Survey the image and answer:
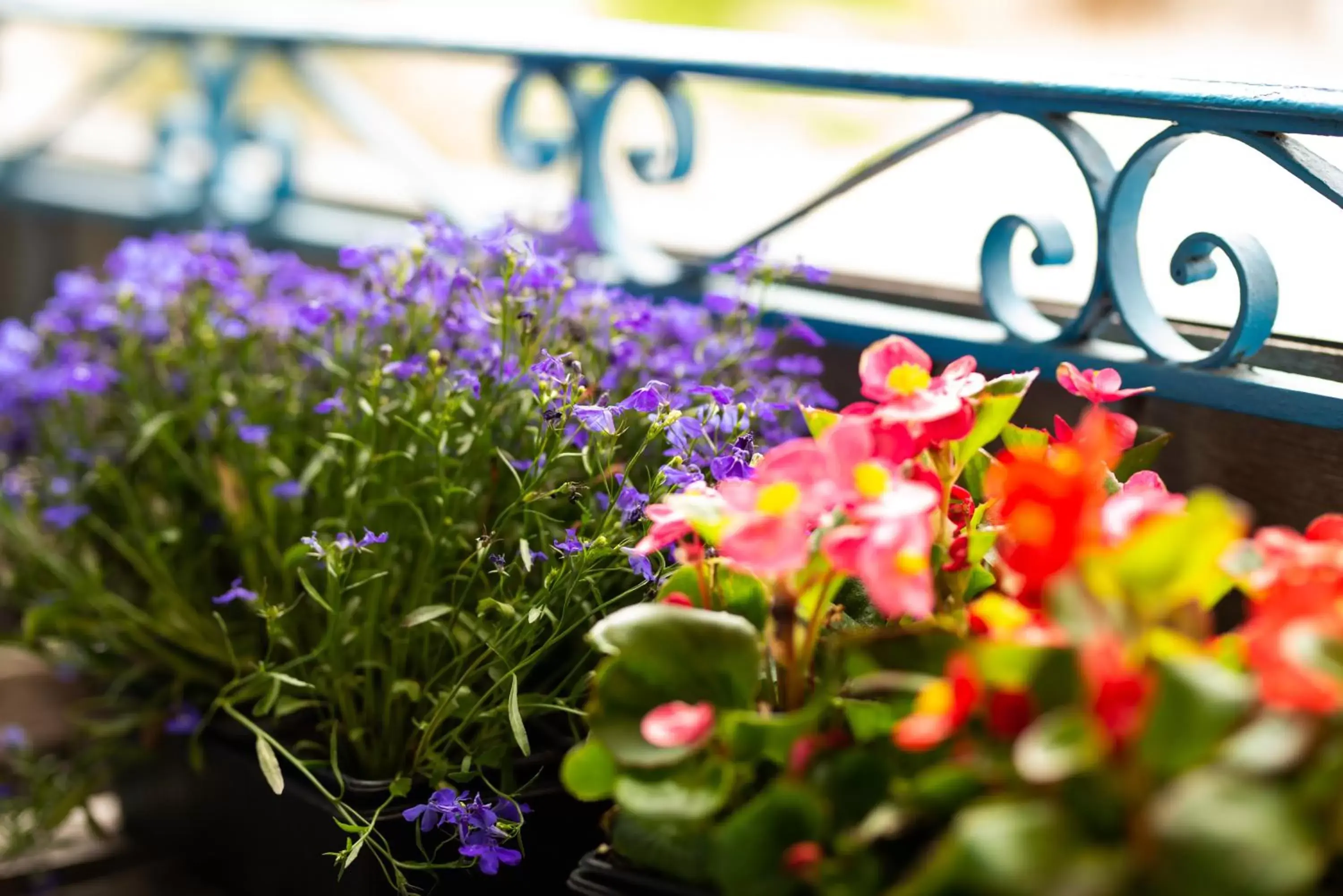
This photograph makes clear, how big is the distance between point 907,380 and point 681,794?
0.24 m

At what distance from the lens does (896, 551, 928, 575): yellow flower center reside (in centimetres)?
52

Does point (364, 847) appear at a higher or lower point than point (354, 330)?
lower

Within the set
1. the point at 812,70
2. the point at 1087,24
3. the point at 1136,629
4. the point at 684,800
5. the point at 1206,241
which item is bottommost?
the point at 684,800

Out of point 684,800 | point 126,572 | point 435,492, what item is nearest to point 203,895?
point 126,572

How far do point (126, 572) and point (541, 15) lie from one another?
745 millimetres

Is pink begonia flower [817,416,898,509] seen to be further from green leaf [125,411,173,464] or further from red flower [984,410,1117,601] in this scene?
green leaf [125,411,173,464]

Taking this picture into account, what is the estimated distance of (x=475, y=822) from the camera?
2.47ft

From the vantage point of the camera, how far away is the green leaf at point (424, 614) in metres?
0.80

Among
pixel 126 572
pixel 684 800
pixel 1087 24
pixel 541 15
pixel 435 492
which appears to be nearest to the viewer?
pixel 684 800

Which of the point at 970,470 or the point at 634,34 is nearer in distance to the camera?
the point at 970,470

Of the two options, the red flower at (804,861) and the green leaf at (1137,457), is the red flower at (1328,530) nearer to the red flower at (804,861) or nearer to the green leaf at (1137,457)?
the green leaf at (1137,457)

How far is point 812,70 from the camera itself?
1086 millimetres

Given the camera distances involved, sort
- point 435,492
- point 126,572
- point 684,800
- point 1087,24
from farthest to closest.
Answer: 1. point 1087,24
2. point 126,572
3. point 435,492
4. point 684,800

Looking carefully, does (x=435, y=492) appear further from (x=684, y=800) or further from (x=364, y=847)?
(x=684, y=800)
